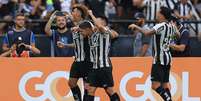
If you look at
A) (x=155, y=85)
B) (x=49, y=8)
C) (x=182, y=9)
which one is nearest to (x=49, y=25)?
(x=49, y=8)

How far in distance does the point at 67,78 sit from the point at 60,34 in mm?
1059

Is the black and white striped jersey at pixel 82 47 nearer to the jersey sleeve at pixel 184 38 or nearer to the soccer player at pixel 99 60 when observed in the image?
the soccer player at pixel 99 60

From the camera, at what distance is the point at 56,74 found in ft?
55.0

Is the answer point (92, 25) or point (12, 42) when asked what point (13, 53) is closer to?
point (12, 42)

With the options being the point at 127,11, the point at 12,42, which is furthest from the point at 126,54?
the point at 12,42

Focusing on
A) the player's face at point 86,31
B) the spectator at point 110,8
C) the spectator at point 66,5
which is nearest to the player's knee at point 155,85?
the player's face at point 86,31

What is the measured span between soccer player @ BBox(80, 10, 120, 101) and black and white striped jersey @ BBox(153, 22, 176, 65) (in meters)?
0.91

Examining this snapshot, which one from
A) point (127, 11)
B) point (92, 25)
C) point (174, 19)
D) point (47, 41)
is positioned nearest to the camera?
point (92, 25)

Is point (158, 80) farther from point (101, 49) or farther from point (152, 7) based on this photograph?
point (152, 7)

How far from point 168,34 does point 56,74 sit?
107 inches

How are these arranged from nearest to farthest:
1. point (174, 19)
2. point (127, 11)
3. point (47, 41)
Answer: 1. point (174, 19)
2. point (47, 41)
3. point (127, 11)

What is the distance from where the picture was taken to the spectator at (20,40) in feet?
55.1

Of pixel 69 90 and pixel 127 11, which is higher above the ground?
pixel 127 11

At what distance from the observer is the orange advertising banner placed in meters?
16.6
